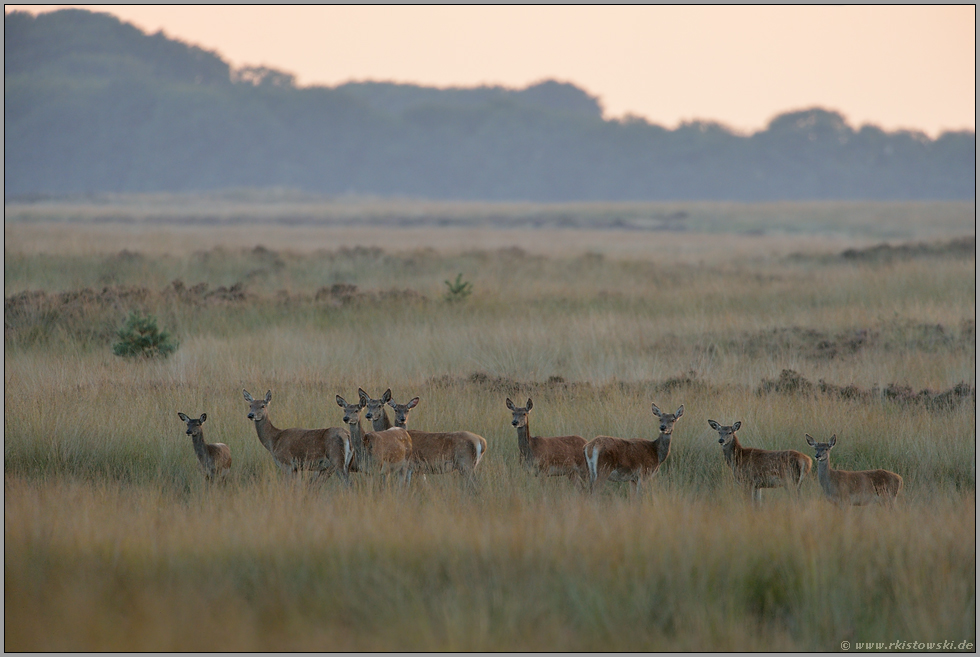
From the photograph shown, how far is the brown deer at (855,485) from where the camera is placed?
8.84 metres

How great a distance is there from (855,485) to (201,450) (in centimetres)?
646

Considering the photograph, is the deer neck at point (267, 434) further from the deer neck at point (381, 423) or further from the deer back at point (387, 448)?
the deer back at point (387, 448)

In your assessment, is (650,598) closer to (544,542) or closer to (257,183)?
(544,542)

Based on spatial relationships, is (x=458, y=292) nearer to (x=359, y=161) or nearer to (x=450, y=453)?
(x=450, y=453)

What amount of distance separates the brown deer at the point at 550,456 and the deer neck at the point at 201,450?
10.4 feet

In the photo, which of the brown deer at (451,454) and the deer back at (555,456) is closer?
the brown deer at (451,454)

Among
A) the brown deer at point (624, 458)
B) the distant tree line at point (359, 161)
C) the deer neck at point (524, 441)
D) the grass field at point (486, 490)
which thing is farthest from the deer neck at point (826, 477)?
the distant tree line at point (359, 161)

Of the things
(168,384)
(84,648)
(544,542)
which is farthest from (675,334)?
(84,648)

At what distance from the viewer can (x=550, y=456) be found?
9.72 m

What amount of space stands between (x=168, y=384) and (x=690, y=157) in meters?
195

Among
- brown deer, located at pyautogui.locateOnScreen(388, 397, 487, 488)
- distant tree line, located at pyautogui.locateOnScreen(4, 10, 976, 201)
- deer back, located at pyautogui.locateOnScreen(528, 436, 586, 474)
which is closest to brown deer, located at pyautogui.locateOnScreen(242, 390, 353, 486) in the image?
brown deer, located at pyautogui.locateOnScreen(388, 397, 487, 488)

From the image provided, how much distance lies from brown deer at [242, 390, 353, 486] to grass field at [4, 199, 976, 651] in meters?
0.25

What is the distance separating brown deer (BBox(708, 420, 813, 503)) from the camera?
30.1ft

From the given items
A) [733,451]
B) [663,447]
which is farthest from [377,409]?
[733,451]
